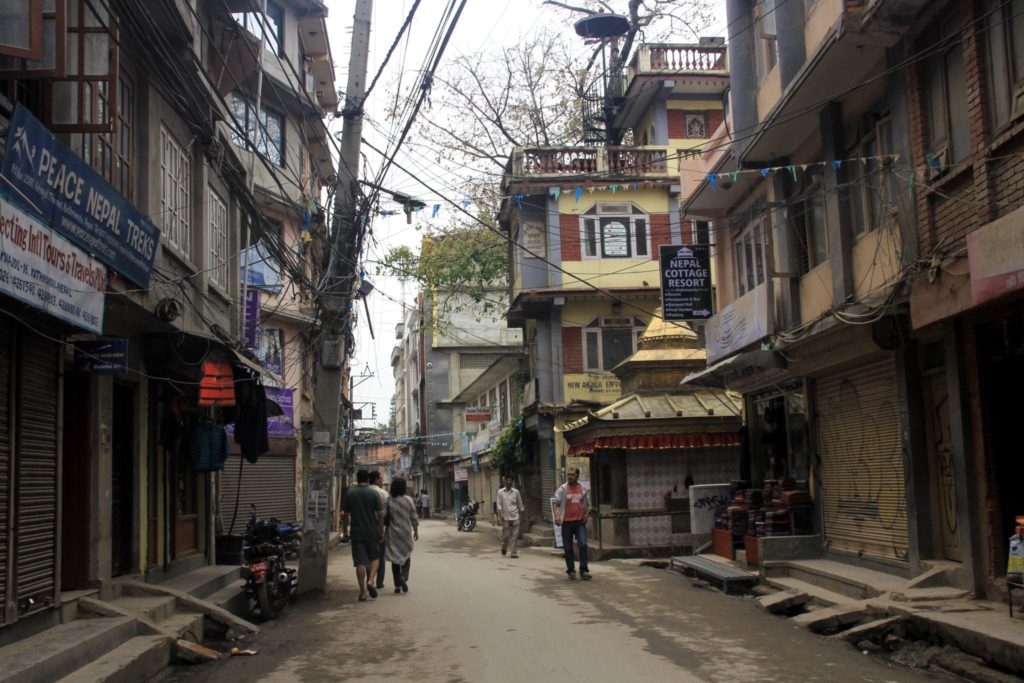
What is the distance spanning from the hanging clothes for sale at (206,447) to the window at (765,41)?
32.9 feet

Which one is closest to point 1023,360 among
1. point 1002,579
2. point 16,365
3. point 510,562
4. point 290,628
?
point 1002,579

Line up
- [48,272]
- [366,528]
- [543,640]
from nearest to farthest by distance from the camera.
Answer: [48,272], [543,640], [366,528]

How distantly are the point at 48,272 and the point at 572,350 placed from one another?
22085mm

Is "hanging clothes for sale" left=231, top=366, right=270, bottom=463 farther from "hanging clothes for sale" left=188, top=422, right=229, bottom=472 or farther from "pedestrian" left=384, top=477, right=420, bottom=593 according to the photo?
"pedestrian" left=384, top=477, right=420, bottom=593

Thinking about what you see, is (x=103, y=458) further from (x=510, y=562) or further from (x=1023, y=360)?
(x=510, y=562)

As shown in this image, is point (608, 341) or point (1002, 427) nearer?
point (1002, 427)

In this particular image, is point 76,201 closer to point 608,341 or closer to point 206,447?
point 206,447

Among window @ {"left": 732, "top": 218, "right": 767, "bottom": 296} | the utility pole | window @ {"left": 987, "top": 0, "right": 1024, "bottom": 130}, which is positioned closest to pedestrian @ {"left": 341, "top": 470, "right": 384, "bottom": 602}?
the utility pole

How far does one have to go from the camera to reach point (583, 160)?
28.6 meters

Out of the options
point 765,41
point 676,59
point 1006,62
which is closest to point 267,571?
point 1006,62

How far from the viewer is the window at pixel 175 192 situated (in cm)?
1278

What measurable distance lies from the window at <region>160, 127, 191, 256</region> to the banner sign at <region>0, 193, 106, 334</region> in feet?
12.5

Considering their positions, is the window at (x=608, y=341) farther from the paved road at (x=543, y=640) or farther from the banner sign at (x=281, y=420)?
the paved road at (x=543, y=640)

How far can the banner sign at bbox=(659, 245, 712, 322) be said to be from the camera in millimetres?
18125
